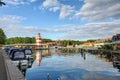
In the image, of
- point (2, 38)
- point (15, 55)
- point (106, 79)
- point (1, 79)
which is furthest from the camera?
point (2, 38)

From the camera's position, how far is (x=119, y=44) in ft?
354

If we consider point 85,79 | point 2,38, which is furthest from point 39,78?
point 2,38

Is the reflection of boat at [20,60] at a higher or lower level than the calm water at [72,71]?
higher

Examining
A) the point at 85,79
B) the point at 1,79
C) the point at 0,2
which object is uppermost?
the point at 0,2

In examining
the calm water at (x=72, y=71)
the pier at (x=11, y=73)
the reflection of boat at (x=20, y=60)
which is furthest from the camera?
the reflection of boat at (x=20, y=60)

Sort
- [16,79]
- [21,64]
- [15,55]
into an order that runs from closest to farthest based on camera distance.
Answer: [16,79] < [21,64] < [15,55]

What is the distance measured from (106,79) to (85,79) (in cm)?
256

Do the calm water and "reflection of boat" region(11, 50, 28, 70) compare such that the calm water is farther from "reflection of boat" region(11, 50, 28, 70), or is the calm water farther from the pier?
the pier

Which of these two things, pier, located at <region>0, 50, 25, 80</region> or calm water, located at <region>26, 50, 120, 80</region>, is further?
calm water, located at <region>26, 50, 120, 80</region>

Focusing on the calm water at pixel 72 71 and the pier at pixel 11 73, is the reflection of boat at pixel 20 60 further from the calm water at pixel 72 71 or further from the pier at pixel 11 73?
the pier at pixel 11 73

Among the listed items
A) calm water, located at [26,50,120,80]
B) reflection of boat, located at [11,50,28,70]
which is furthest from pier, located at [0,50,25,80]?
reflection of boat, located at [11,50,28,70]

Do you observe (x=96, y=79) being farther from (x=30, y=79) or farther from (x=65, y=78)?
(x=30, y=79)

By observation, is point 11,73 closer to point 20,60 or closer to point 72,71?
point 20,60

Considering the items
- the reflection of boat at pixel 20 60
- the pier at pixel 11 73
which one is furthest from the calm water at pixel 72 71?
the pier at pixel 11 73
